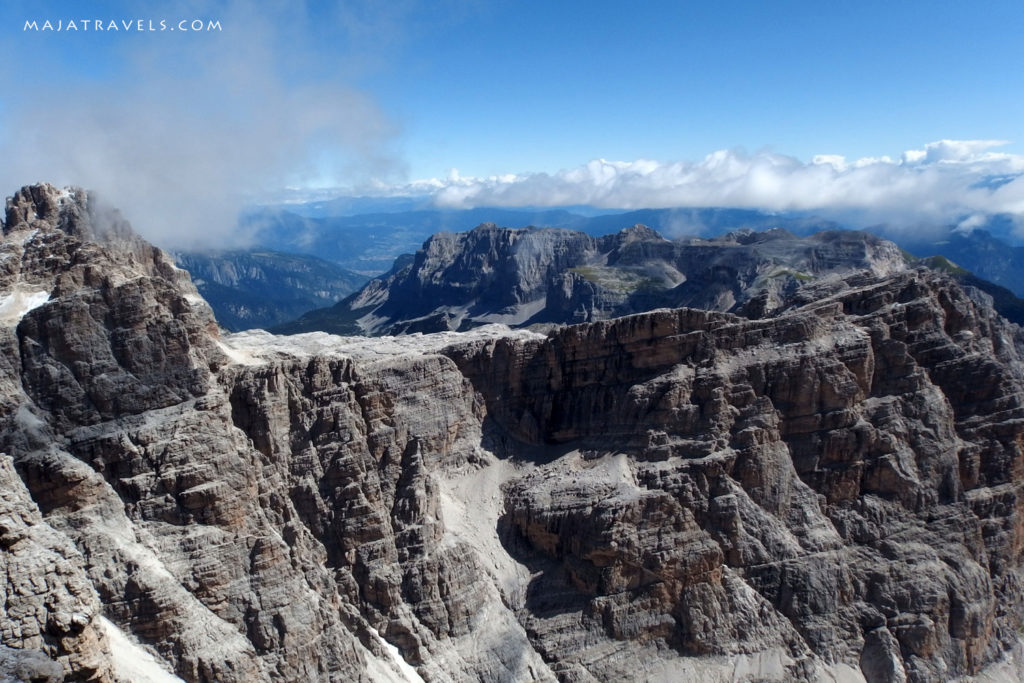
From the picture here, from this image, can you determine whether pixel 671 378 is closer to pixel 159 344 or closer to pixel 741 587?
pixel 741 587

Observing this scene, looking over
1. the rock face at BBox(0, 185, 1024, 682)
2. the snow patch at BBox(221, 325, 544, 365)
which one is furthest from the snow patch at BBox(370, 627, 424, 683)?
the snow patch at BBox(221, 325, 544, 365)

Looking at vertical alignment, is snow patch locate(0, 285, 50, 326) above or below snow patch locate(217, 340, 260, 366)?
above

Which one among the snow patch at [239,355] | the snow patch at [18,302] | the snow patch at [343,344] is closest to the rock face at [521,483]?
the snow patch at [18,302]

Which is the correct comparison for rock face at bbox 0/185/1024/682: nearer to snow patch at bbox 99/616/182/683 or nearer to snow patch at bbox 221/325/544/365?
snow patch at bbox 99/616/182/683

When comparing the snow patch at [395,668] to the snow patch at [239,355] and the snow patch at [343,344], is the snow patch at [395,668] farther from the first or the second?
the snow patch at [343,344]

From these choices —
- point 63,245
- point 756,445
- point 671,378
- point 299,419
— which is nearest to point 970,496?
point 756,445

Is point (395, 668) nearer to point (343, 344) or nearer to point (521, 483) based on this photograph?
point (521, 483)

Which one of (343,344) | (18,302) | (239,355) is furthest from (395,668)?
(18,302)

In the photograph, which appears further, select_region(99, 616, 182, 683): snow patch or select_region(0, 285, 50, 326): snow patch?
select_region(0, 285, 50, 326): snow patch
